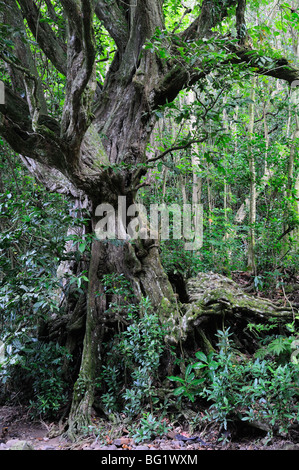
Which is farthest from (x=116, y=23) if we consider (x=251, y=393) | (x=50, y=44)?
(x=251, y=393)

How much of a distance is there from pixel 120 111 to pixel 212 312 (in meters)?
2.95

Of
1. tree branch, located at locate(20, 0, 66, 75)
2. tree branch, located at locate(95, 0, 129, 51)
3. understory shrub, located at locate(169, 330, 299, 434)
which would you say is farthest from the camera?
tree branch, located at locate(95, 0, 129, 51)

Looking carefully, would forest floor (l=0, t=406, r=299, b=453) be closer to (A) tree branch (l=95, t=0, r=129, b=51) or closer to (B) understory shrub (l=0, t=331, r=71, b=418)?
(B) understory shrub (l=0, t=331, r=71, b=418)

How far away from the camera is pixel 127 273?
3982 millimetres

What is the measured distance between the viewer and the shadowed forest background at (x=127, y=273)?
2914 millimetres

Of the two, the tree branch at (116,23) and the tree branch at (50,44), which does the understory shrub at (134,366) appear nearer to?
the tree branch at (50,44)

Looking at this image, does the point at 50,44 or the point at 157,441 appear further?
the point at 50,44

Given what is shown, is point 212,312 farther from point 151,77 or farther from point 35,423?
point 151,77

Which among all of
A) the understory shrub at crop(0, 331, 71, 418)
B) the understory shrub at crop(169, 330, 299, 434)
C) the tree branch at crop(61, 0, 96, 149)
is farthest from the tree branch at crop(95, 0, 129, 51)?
the understory shrub at crop(169, 330, 299, 434)

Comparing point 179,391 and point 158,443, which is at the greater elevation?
point 179,391

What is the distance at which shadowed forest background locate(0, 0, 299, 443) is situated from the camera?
291 cm

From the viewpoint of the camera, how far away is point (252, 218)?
17.6ft

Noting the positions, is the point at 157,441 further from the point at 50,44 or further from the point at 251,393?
the point at 50,44

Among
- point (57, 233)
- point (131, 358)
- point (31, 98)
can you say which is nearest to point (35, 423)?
point (131, 358)
